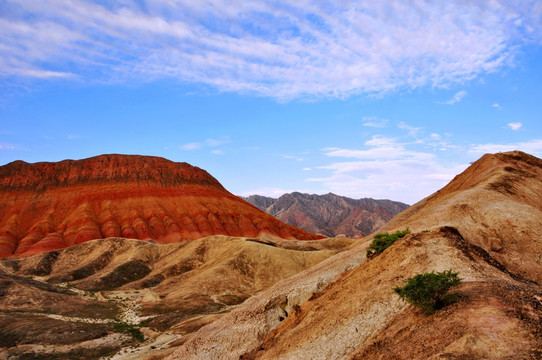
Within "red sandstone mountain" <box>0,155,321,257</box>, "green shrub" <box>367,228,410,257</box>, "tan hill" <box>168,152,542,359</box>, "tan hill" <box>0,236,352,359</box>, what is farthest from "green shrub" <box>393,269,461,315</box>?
"red sandstone mountain" <box>0,155,321,257</box>

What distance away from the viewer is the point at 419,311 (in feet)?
43.9

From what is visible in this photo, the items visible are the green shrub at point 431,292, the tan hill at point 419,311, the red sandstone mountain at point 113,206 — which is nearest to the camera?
the tan hill at point 419,311

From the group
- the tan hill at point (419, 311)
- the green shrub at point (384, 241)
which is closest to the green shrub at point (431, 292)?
the tan hill at point (419, 311)

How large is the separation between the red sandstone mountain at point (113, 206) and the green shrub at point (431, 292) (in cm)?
10318

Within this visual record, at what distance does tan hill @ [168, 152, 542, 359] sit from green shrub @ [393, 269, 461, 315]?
29 cm

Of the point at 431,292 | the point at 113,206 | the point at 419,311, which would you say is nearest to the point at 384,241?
the point at 419,311

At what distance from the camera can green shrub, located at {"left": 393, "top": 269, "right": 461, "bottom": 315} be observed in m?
12.8

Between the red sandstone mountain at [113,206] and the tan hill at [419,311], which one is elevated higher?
the red sandstone mountain at [113,206]

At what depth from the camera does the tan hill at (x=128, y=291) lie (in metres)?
33.9

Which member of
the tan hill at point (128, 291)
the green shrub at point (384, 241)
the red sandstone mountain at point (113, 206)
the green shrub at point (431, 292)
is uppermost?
the red sandstone mountain at point (113, 206)

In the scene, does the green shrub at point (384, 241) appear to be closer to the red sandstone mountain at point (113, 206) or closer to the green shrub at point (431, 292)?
the green shrub at point (431, 292)

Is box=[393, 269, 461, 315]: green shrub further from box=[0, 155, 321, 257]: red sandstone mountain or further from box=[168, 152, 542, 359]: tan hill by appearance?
box=[0, 155, 321, 257]: red sandstone mountain

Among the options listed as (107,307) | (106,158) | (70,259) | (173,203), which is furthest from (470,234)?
(106,158)

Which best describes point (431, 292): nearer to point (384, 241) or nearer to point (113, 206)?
point (384, 241)
